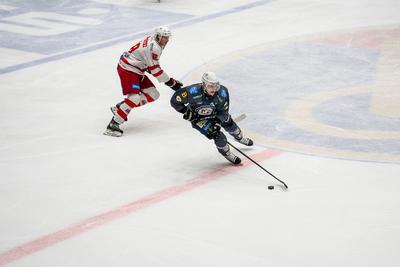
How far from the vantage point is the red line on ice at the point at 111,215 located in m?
6.41

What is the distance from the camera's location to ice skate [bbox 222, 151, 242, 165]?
27.5 feet

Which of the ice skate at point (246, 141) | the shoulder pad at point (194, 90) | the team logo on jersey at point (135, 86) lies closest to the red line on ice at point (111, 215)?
the ice skate at point (246, 141)

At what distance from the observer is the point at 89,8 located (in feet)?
57.5

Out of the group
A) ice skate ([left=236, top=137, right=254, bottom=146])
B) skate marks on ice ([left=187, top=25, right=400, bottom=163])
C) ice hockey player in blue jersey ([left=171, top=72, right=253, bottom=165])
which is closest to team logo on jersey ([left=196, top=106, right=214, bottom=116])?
ice hockey player in blue jersey ([left=171, top=72, right=253, bottom=165])

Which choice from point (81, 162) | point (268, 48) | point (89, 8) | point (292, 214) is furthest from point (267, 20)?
point (292, 214)

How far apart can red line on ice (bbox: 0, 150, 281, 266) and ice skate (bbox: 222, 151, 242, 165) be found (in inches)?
2.5

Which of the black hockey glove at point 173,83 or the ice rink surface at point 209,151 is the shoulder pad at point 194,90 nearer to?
the ice rink surface at point 209,151

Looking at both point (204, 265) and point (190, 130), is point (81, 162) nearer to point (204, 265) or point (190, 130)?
point (190, 130)

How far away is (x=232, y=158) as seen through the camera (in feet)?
27.7

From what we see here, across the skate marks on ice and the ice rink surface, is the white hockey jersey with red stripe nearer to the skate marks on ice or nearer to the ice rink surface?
the ice rink surface

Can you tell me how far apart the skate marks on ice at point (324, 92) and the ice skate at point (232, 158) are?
82 centimetres

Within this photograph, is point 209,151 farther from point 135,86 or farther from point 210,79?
point 135,86

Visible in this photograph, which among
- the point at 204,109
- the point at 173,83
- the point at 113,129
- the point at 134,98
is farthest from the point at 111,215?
the point at 173,83

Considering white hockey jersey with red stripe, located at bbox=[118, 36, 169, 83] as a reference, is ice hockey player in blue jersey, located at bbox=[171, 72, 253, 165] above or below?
below
